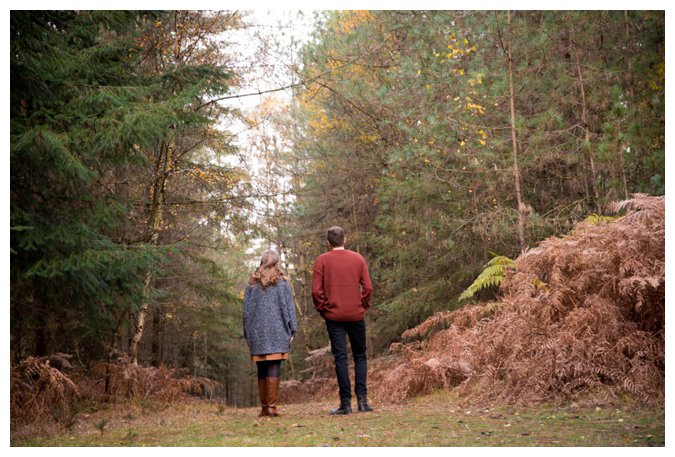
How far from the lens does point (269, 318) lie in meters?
7.76

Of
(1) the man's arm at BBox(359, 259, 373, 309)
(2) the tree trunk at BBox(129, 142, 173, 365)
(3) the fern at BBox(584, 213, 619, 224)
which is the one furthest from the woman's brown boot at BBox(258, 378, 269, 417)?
(3) the fern at BBox(584, 213, 619, 224)

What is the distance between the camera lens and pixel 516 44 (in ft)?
41.3

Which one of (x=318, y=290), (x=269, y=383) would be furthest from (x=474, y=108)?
(x=269, y=383)

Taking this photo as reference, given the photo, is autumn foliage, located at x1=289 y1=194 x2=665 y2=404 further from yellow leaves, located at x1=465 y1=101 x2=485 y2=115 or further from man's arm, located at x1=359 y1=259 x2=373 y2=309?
yellow leaves, located at x1=465 y1=101 x2=485 y2=115

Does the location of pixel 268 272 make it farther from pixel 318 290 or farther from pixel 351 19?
pixel 351 19

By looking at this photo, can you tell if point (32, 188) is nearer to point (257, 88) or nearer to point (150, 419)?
point (150, 419)

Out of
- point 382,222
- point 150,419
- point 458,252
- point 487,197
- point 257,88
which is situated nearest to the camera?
point 150,419

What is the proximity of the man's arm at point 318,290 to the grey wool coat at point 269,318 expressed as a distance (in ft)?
1.42

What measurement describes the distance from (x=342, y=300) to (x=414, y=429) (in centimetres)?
187

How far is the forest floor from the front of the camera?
525 centimetres

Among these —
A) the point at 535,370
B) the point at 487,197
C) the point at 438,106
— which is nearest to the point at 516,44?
the point at 438,106

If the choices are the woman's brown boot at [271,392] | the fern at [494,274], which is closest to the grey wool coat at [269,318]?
the woman's brown boot at [271,392]
